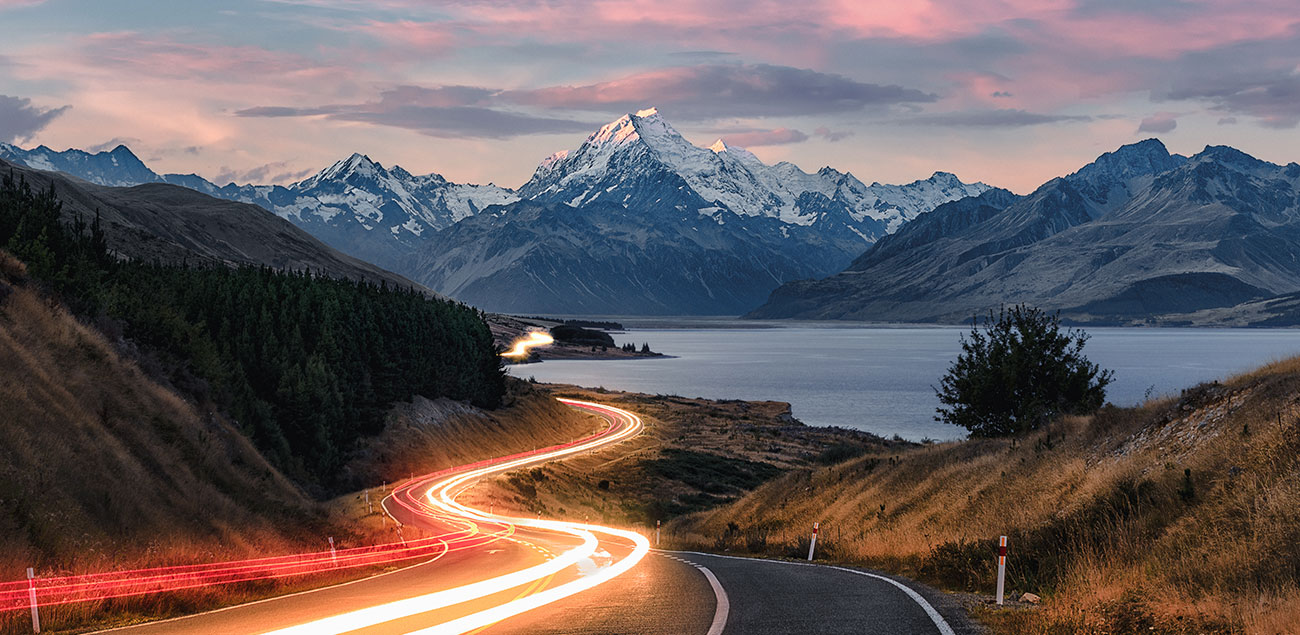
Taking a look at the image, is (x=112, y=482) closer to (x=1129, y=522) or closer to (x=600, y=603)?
(x=600, y=603)

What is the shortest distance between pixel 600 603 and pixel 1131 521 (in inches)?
343

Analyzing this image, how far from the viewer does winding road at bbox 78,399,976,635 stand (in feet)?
39.0

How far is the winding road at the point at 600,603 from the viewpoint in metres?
11.9

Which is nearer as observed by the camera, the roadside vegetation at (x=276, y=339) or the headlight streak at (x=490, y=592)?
the headlight streak at (x=490, y=592)

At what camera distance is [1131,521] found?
53.5ft

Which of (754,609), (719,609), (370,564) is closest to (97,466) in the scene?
(370,564)

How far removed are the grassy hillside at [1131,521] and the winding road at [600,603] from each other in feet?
5.64

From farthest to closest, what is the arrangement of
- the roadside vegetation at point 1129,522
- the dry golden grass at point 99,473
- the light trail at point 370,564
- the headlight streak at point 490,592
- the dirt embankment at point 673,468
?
the dirt embankment at point 673,468, the dry golden grass at point 99,473, the light trail at point 370,564, the roadside vegetation at point 1129,522, the headlight streak at point 490,592

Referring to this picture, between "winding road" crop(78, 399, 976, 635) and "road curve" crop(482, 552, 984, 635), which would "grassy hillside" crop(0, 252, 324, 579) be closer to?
"winding road" crop(78, 399, 976, 635)

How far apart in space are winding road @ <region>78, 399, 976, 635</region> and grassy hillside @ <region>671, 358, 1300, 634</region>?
1.72 m

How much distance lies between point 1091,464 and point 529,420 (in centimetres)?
8668

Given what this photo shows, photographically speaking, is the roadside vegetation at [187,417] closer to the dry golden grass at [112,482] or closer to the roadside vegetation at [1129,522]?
the dry golden grass at [112,482]

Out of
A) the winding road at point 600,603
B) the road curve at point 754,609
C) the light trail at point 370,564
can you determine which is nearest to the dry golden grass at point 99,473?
the light trail at point 370,564

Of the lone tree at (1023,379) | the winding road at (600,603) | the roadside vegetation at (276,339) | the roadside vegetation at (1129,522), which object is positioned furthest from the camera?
the lone tree at (1023,379)
